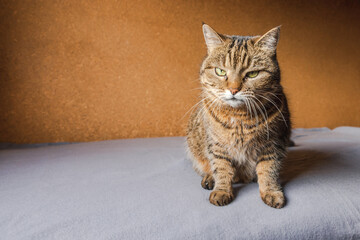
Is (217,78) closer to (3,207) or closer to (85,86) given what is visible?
(3,207)

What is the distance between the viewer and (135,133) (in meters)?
1.76

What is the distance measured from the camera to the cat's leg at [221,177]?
2.17 feet

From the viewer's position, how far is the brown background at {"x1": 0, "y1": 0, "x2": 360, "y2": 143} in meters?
1.48

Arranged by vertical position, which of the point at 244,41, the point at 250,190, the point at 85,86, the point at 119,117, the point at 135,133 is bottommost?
the point at 135,133

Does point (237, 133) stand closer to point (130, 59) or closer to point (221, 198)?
point (221, 198)

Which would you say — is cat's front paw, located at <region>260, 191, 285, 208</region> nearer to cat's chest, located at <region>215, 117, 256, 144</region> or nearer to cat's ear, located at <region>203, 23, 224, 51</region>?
cat's chest, located at <region>215, 117, 256, 144</region>

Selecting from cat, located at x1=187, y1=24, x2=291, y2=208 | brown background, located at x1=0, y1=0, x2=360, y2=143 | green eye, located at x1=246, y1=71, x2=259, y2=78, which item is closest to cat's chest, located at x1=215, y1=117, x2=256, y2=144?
cat, located at x1=187, y1=24, x2=291, y2=208

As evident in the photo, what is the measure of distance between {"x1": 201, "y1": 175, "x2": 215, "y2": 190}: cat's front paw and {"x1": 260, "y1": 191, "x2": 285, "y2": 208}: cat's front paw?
7.1 inches

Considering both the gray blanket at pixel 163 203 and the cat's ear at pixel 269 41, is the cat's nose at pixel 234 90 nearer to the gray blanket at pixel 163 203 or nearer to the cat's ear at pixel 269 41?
the cat's ear at pixel 269 41

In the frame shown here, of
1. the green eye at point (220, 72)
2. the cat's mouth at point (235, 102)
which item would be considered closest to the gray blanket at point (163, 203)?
the cat's mouth at point (235, 102)

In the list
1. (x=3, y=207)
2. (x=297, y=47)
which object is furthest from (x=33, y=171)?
(x=297, y=47)

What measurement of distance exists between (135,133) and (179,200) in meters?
1.15

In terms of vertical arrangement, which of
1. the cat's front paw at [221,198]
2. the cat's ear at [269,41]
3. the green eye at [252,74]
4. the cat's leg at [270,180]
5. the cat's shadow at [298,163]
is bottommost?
the cat's shadow at [298,163]

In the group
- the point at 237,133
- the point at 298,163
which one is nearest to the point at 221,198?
the point at 237,133
